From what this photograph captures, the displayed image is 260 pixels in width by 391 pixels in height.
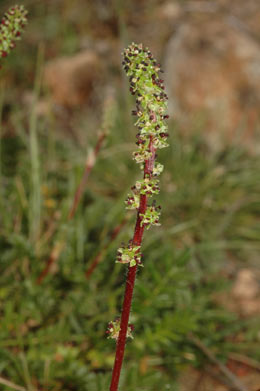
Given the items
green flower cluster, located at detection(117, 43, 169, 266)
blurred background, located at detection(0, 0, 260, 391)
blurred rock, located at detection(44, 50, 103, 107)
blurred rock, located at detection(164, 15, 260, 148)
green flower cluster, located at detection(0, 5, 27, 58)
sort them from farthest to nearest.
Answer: blurred rock, located at detection(44, 50, 103, 107) < blurred rock, located at detection(164, 15, 260, 148) < blurred background, located at detection(0, 0, 260, 391) < green flower cluster, located at detection(0, 5, 27, 58) < green flower cluster, located at detection(117, 43, 169, 266)

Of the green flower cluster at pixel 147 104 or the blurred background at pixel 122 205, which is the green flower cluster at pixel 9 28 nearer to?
the green flower cluster at pixel 147 104

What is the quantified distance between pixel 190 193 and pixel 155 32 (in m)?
1.92

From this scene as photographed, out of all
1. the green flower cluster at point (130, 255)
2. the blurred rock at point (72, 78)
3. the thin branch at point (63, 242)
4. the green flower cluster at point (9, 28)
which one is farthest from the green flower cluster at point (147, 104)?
the blurred rock at point (72, 78)

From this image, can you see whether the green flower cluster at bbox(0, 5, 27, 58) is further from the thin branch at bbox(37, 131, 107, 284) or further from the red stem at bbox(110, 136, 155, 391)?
the thin branch at bbox(37, 131, 107, 284)

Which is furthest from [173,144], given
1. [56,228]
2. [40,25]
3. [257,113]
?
[40,25]

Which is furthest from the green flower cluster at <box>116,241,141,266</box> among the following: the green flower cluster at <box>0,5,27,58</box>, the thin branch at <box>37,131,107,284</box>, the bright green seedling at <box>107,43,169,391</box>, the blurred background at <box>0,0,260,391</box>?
the thin branch at <box>37,131,107,284</box>

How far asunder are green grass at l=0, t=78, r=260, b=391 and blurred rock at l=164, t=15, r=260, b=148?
2.82ft

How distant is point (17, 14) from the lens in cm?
112

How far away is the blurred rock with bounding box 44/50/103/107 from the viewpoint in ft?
14.6

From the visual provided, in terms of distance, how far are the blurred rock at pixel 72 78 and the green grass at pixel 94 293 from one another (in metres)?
1.29

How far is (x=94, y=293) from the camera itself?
2262 millimetres

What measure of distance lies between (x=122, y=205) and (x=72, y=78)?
7.06 feet

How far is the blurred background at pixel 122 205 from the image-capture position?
6.86 ft

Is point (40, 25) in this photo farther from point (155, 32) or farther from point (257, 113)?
point (257, 113)
